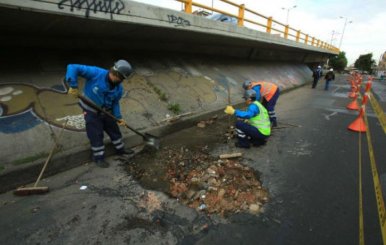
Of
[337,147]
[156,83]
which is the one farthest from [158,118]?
[337,147]

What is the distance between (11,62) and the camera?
5.02m

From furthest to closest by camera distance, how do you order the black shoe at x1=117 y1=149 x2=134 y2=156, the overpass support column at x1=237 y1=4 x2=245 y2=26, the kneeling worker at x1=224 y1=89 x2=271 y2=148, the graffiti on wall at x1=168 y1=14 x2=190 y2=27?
1. the overpass support column at x1=237 y1=4 x2=245 y2=26
2. the graffiti on wall at x1=168 y1=14 x2=190 y2=27
3. the kneeling worker at x1=224 y1=89 x2=271 y2=148
4. the black shoe at x1=117 y1=149 x2=134 y2=156

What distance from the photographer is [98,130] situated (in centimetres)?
417

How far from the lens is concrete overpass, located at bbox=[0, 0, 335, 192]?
13.3ft

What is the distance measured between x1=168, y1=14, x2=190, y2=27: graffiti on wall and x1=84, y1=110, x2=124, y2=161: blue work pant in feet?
11.4

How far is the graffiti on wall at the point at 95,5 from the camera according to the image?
4.25 metres

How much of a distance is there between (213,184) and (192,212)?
0.69 m

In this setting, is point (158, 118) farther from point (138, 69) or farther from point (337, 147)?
point (337, 147)

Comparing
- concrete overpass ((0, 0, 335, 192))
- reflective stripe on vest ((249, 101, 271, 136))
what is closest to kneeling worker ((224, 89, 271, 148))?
reflective stripe on vest ((249, 101, 271, 136))

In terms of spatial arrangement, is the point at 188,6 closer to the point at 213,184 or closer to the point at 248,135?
the point at 248,135

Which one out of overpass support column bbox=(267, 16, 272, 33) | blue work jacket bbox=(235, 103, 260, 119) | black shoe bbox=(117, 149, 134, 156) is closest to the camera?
black shoe bbox=(117, 149, 134, 156)

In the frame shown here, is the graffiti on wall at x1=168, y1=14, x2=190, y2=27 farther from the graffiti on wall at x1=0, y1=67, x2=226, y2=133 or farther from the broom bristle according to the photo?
the broom bristle

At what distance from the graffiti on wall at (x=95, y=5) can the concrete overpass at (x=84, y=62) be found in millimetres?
17

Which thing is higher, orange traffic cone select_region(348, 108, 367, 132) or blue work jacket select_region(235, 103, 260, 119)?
blue work jacket select_region(235, 103, 260, 119)
